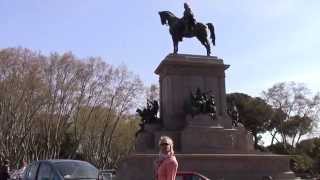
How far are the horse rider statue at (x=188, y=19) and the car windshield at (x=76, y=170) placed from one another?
1900cm

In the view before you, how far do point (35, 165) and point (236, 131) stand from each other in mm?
17316

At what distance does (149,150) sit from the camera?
27531 mm

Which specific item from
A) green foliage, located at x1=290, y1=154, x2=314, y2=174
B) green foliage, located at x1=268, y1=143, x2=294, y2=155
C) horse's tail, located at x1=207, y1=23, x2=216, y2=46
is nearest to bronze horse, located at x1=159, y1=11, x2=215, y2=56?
horse's tail, located at x1=207, y1=23, x2=216, y2=46

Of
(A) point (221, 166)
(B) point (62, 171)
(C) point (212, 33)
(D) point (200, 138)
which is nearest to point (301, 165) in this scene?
(C) point (212, 33)

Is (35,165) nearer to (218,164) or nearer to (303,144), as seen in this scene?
(218,164)

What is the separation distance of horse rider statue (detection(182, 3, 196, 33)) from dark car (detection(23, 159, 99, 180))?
1892 cm

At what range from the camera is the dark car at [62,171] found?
41.4 ft

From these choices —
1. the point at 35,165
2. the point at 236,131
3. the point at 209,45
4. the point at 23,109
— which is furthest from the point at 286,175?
the point at 23,109

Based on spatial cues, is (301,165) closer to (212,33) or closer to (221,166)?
(212,33)

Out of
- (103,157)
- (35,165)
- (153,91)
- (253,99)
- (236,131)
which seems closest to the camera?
(35,165)

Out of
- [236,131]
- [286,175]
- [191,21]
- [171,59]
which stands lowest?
[286,175]

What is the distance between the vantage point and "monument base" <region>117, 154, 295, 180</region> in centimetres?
2512

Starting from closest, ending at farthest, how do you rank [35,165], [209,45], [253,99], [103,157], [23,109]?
[35,165] < [209,45] < [23,109] < [103,157] < [253,99]

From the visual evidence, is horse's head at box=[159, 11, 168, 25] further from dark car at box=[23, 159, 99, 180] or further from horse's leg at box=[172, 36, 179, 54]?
dark car at box=[23, 159, 99, 180]
